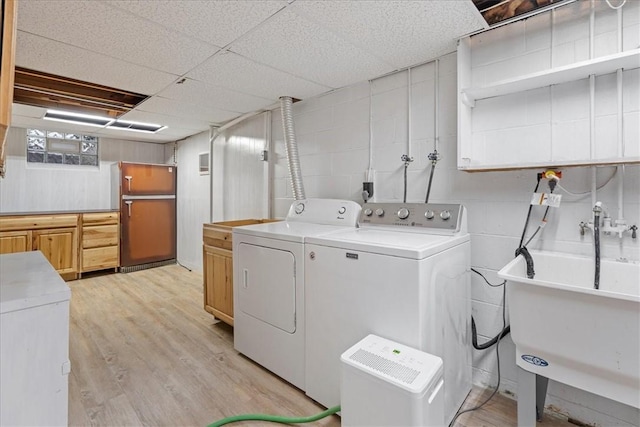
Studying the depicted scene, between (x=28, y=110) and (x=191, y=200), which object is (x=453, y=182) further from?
(x=28, y=110)

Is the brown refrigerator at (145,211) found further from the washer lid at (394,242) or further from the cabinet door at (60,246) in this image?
the washer lid at (394,242)

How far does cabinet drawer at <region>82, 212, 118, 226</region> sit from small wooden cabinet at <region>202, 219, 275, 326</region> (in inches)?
102

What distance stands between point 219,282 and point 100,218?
2.91 m

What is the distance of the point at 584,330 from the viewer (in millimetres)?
1226

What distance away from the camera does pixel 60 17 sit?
5.42ft

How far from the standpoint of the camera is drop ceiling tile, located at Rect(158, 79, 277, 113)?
2.73 metres

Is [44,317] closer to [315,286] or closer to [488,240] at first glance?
[315,286]

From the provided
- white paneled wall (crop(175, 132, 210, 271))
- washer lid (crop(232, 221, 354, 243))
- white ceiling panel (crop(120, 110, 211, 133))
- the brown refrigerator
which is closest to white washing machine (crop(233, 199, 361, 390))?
washer lid (crop(232, 221, 354, 243))

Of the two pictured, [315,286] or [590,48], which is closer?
[590,48]

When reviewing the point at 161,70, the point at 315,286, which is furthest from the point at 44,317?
the point at 161,70

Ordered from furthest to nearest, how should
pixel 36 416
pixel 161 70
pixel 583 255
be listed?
pixel 161 70, pixel 583 255, pixel 36 416

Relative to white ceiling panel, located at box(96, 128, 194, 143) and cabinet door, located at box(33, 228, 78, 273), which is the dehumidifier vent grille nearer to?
white ceiling panel, located at box(96, 128, 194, 143)

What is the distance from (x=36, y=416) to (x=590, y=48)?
9.45ft

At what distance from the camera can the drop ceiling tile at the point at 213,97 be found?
2.73 metres
